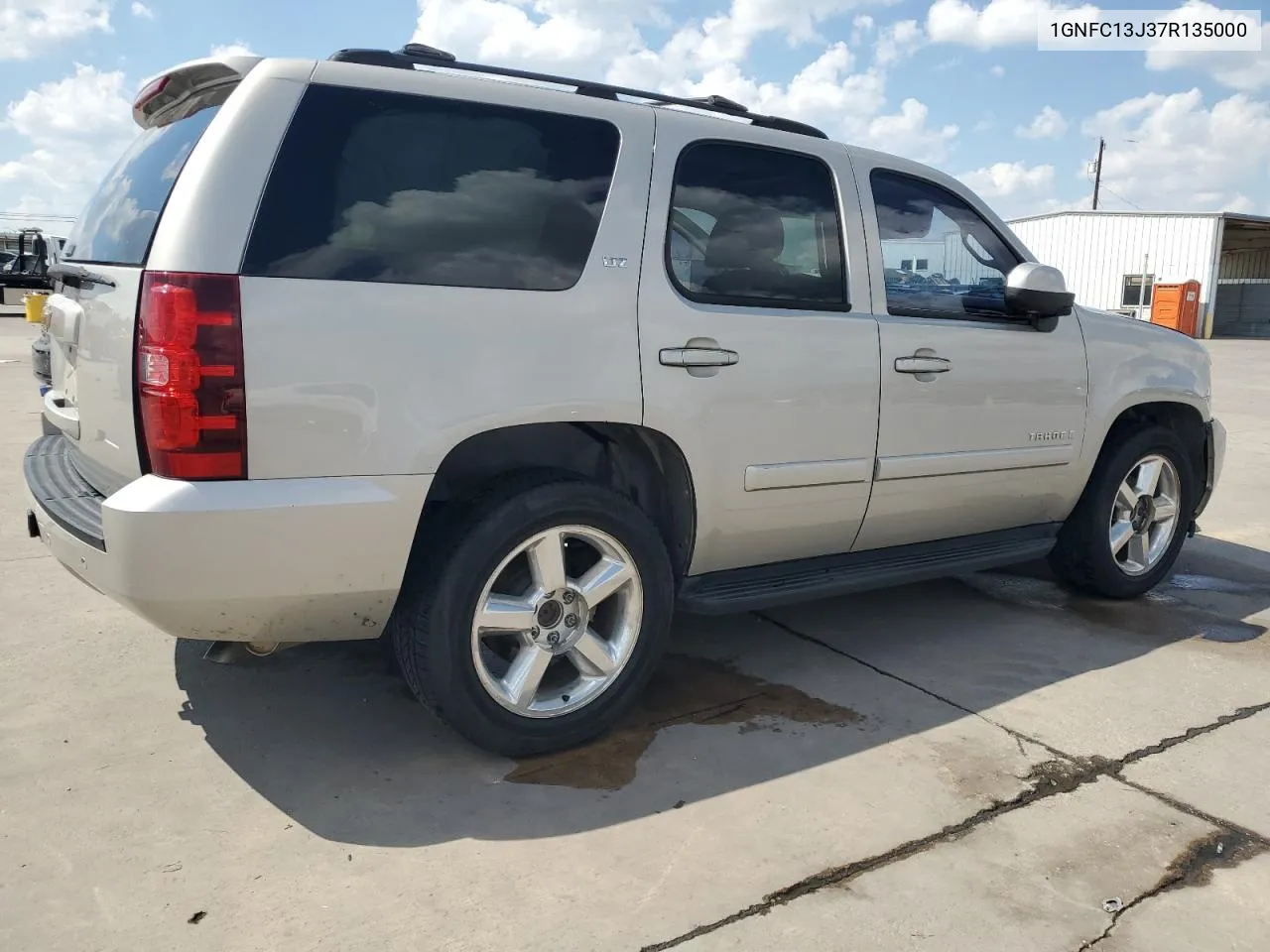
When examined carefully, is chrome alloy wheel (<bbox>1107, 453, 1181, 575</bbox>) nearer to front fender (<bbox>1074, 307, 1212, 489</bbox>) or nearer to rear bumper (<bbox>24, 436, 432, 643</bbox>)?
front fender (<bbox>1074, 307, 1212, 489</bbox>)

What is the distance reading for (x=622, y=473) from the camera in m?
3.19

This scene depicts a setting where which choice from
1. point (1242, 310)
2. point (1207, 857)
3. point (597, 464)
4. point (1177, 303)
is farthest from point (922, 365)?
point (1242, 310)

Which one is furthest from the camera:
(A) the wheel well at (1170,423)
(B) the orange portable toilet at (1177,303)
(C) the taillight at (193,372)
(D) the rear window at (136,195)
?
(B) the orange portable toilet at (1177,303)

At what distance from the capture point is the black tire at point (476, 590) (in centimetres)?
270

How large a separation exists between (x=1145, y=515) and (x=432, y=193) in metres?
3.69

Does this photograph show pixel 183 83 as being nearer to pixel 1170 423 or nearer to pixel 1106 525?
pixel 1106 525

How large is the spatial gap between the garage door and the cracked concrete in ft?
124

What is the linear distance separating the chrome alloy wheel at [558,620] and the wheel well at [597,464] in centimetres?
24

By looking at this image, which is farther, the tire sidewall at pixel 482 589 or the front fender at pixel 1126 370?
the front fender at pixel 1126 370

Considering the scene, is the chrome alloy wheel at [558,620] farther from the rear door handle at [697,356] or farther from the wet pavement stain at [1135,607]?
the wet pavement stain at [1135,607]

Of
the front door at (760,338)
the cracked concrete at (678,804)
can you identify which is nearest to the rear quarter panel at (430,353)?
the front door at (760,338)

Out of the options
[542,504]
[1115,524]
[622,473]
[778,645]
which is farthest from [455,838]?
[1115,524]

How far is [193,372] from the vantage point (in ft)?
7.70

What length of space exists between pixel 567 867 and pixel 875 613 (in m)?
2.37
